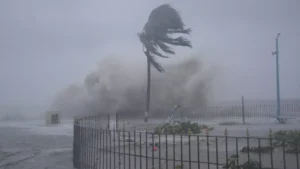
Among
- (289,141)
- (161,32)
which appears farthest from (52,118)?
(289,141)

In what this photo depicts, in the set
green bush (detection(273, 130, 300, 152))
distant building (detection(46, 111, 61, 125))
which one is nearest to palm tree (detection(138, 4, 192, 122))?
distant building (detection(46, 111, 61, 125))

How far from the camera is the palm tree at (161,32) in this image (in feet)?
83.1

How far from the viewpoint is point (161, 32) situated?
26.1m

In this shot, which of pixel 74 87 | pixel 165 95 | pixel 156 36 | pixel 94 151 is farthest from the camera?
pixel 74 87

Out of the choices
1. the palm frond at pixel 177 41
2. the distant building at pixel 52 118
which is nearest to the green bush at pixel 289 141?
the palm frond at pixel 177 41

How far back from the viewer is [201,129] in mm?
14555

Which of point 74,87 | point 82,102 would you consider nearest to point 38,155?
point 82,102

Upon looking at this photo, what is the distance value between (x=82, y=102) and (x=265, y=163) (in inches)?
1360

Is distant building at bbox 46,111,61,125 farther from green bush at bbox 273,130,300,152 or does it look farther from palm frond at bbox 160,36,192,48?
green bush at bbox 273,130,300,152

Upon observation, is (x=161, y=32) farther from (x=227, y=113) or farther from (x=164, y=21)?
(x=227, y=113)

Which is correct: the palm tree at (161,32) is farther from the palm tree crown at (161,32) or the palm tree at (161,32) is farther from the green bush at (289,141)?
the green bush at (289,141)

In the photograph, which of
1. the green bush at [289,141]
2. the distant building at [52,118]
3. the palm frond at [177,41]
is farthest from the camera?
the palm frond at [177,41]

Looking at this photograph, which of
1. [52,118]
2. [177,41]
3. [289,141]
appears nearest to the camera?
[289,141]

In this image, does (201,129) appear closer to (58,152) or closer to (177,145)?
(177,145)
